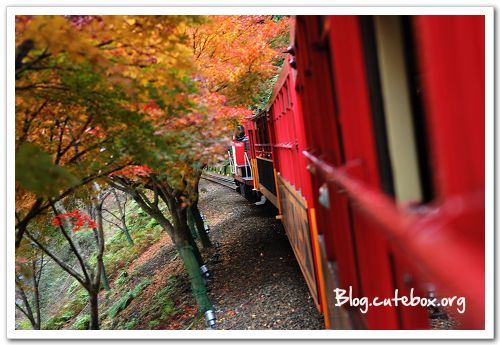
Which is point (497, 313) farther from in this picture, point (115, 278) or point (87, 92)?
point (115, 278)

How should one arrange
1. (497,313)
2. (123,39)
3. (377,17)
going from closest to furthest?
1. (377,17)
2. (497,313)
3. (123,39)

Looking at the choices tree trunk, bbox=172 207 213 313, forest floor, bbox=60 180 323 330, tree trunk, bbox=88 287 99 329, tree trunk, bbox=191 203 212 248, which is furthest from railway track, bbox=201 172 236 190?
tree trunk, bbox=88 287 99 329

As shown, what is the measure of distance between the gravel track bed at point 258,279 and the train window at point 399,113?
15.9ft

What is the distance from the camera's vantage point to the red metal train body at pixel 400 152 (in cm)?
122

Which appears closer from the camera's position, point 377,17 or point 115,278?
point 377,17

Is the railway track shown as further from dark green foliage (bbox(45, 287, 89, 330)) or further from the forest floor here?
dark green foliage (bbox(45, 287, 89, 330))

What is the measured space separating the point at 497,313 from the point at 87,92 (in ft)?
12.6

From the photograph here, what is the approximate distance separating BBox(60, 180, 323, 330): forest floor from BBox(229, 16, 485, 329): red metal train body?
318 centimetres

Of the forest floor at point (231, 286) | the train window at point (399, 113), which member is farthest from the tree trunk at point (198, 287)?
the train window at point (399, 113)

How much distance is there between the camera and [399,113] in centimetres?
185

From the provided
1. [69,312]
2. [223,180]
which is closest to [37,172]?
[69,312]

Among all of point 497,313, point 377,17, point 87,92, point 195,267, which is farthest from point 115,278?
point 377,17

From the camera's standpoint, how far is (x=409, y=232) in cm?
131

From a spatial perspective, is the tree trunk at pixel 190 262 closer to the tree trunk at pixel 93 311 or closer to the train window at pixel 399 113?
the tree trunk at pixel 93 311
